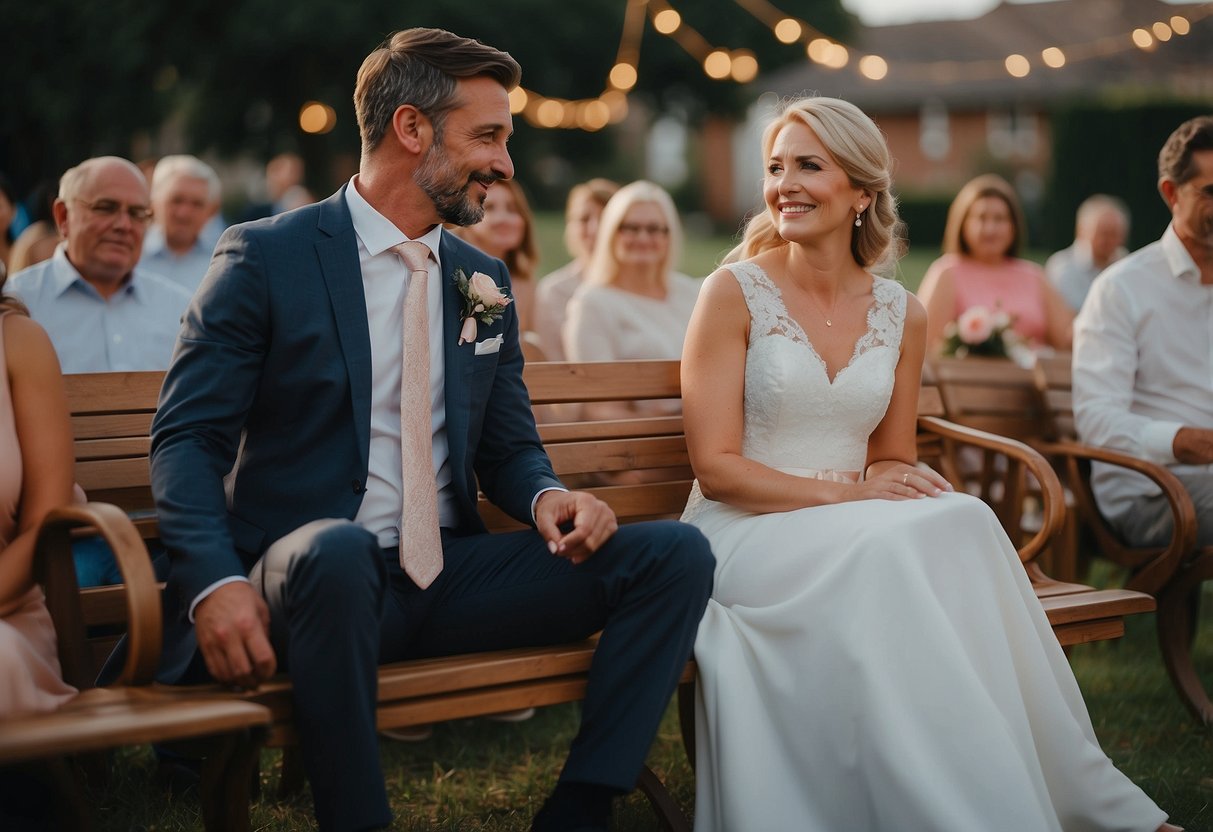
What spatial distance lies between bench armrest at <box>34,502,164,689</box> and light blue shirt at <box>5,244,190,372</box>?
196 cm

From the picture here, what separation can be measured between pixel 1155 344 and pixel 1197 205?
526 mm

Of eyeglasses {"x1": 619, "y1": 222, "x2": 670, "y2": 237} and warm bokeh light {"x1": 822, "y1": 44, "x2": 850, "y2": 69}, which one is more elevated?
warm bokeh light {"x1": 822, "y1": 44, "x2": 850, "y2": 69}

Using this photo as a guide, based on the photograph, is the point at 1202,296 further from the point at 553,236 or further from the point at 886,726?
the point at 553,236

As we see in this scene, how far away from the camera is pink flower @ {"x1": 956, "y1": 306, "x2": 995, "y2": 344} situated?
6582 mm

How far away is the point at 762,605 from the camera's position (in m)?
3.54

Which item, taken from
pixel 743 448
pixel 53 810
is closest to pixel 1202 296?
pixel 743 448

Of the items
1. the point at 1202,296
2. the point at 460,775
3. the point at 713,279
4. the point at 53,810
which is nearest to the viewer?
the point at 53,810

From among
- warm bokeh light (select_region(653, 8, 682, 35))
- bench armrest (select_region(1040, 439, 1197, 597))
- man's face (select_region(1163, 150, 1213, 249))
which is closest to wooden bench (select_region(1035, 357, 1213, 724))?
bench armrest (select_region(1040, 439, 1197, 597))

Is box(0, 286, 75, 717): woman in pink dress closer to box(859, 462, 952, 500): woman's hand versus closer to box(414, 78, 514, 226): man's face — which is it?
box(414, 78, 514, 226): man's face

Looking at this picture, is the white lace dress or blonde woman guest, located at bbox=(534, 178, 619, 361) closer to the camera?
the white lace dress

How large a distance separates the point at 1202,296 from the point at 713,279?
215 cm

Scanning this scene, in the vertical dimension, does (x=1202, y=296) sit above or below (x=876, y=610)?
above

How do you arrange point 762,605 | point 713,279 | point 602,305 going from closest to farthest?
point 762,605 → point 713,279 → point 602,305

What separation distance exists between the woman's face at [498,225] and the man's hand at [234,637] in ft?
13.1
